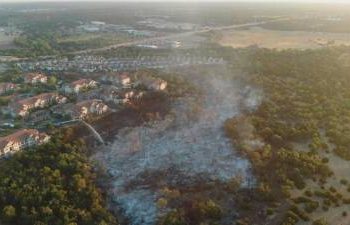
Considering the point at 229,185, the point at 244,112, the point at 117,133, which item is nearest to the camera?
the point at 229,185

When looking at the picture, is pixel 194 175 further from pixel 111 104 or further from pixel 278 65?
pixel 278 65

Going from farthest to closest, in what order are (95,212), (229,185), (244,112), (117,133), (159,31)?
1. (159,31)
2. (244,112)
3. (117,133)
4. (229,185)
5. (95,212)

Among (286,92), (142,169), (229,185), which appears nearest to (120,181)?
(142,169)

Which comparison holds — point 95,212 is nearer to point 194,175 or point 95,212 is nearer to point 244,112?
point 194,175

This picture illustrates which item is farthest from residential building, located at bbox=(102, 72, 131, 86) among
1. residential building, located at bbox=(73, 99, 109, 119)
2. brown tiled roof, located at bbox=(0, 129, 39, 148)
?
brown tiled roof, located at bbox=(0, 129, 39, 148)

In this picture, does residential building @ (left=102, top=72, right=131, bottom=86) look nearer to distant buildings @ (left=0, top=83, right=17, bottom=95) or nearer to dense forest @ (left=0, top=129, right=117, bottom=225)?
distant buildings @ (left=0, top=83, right=17, bottom=95)

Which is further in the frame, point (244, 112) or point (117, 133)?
point (244, 112)
